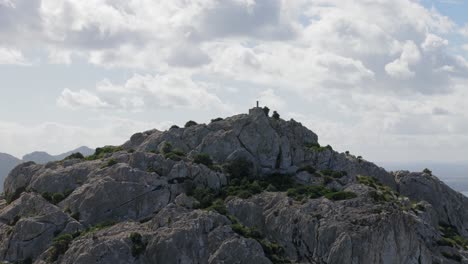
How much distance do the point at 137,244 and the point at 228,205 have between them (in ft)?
60.5

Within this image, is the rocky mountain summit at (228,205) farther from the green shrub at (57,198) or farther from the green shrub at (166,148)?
the green shrub at (166,148)

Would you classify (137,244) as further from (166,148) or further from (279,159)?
(279,159)

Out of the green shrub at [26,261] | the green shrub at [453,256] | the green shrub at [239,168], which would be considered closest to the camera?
the green shrub at [26,261]

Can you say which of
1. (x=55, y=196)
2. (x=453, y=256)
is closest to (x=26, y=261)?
(x=55, y=196)

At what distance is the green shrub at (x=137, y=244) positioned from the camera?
8025 cm

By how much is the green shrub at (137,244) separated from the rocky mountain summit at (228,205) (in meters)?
0.14

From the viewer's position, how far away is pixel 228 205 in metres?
94.1

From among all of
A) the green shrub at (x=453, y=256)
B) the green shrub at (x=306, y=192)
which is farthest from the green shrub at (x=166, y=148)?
the green shrub at (x=453, y=256)

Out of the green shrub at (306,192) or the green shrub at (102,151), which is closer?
the green shrub at (306,192)

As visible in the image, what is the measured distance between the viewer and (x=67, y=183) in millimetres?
104625

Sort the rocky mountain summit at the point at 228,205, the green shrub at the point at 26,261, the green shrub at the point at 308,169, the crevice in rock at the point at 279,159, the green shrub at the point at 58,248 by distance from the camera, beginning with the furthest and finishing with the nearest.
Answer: the crevice in rock at the point at 279,159 → the green shrub at the point at 308,169 → the green shrub at the point at 26,261 → the green shrub at the point at 58,248 → the rocky mountain summit at the point at 228,205

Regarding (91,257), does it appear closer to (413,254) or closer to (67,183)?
(67,183)

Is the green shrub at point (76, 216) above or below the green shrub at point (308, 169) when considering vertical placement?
below

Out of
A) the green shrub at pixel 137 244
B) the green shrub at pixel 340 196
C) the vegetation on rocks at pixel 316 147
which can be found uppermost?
the vegetation on rocks at pixel 316 147
